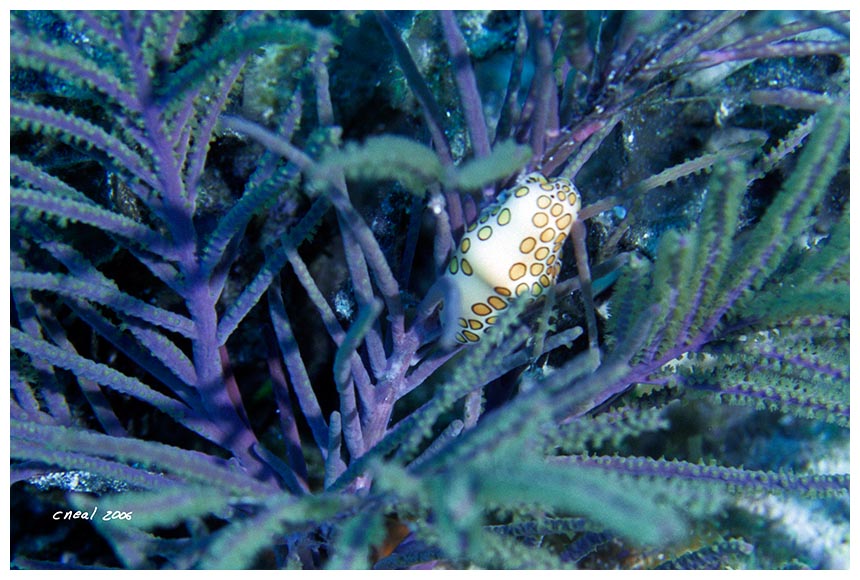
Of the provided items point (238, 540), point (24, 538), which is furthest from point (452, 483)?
point (24, 538)

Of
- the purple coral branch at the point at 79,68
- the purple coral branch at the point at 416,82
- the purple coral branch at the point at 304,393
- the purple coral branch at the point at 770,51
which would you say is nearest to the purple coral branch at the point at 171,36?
the purple coral branch at the point at 79,68

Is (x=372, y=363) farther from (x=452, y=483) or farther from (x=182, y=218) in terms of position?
(x=452, y=483)

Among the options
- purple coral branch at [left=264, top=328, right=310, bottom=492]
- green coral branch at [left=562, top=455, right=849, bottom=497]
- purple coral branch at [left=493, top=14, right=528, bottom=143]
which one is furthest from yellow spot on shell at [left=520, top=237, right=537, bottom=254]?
purple coral branch at [left=264, top=328, right=310, bottom=492]

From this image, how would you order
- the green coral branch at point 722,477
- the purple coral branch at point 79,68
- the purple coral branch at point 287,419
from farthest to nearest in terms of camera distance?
the purple coral branch at point 287,419 → the green coral branch at point 722,477 → the purple coral branch at point 79,68

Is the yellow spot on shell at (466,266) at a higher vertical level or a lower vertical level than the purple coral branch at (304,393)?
higher

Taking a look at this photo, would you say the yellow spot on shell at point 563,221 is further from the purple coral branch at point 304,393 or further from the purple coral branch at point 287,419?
the purple coral branch at point 287,419
